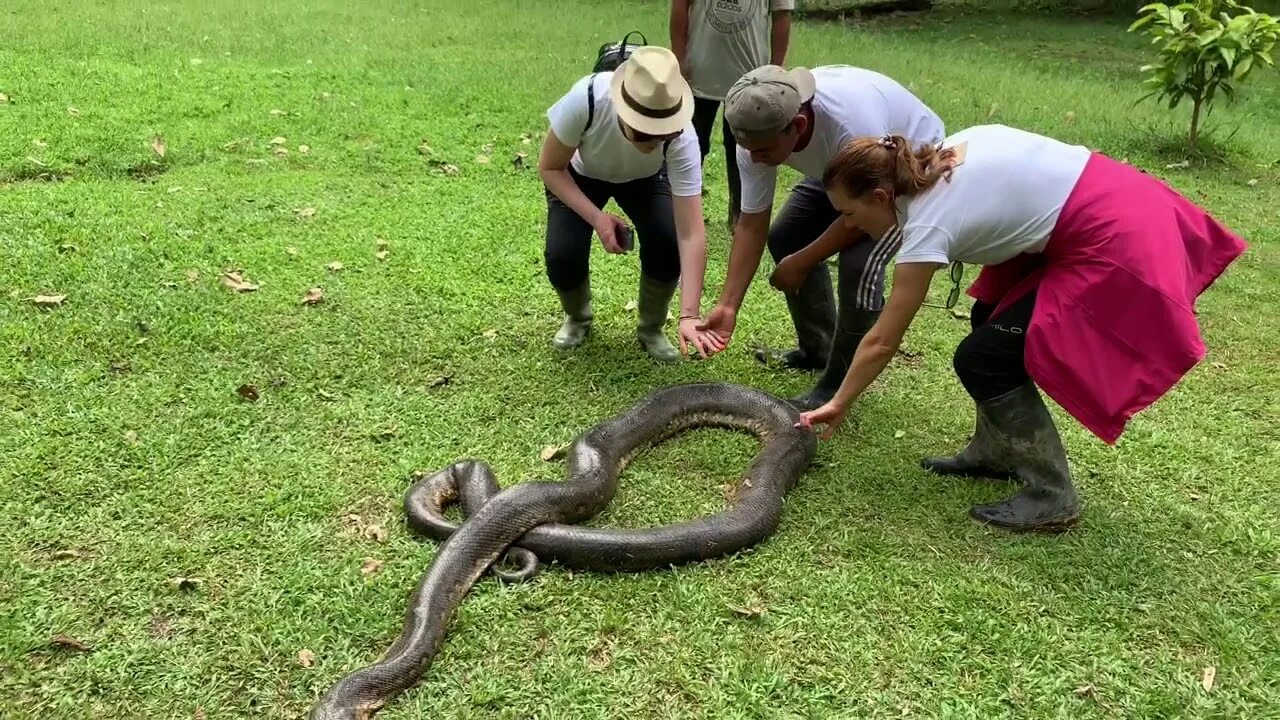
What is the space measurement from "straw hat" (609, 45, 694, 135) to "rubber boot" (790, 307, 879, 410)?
1309 millimetres

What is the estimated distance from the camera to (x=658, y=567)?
11.6 feet

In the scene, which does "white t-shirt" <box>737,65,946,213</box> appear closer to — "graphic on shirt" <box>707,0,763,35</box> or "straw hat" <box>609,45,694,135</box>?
"straw hat" <box>609,45,694,135</box>

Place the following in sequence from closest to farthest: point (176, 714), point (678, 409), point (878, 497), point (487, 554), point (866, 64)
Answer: point (176, 714), point (487, 554), point (878, 497), point (678, 409), point (866, 64)

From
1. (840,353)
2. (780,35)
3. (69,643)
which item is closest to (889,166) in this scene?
(840,353)

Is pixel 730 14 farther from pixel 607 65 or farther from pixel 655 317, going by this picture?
pixel 655 317

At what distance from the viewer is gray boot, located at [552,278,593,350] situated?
5.19m

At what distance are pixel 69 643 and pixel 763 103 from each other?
3226mm

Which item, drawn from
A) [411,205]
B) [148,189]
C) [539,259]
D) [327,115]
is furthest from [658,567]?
[327,115]

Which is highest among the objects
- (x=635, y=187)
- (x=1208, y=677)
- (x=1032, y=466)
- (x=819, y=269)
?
(x=635, y=187)

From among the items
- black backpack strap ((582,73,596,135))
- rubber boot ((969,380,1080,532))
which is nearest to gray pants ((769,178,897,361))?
rubber boot ((969,380,1080,532))

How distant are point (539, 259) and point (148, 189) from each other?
3158 millimetres

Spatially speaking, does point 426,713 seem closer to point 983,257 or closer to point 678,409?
point 678,409

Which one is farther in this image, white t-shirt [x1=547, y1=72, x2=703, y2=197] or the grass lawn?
white t-shirt [x1=547, y1=72, x2=703, y2=197]

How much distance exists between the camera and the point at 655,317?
17.5 ft
